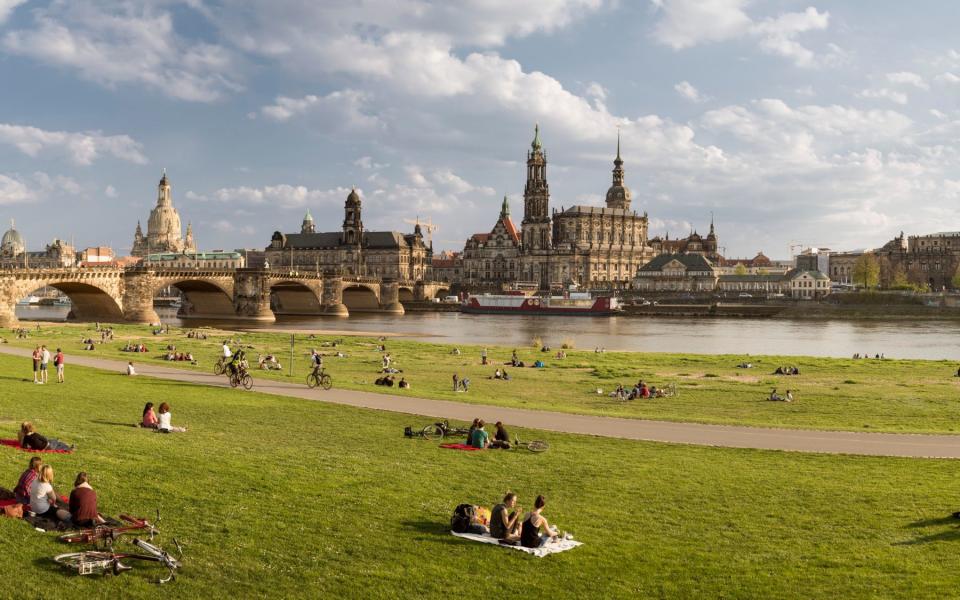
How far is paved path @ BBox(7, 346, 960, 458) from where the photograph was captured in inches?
754

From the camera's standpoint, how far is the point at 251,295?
10731 cm

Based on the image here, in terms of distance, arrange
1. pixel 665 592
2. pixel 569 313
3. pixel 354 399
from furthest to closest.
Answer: pixel 569 313 < pixel 354 399 < pixel 665 592

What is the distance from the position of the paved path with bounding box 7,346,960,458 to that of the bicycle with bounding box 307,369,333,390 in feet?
2.79

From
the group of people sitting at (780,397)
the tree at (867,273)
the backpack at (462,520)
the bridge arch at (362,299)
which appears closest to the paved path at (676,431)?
the backpack at (462,520)

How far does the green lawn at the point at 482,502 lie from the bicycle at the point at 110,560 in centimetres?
18

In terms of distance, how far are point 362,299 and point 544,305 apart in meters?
37.4

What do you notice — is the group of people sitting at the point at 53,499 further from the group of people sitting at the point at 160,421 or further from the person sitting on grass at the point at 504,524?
the group of people sitting at the point at 160,421

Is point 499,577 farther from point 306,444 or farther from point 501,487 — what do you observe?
point 306,444

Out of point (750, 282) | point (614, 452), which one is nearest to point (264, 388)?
point (614, 452)

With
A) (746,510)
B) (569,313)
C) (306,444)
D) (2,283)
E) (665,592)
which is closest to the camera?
(665,592)

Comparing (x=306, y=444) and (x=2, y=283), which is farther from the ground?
(x=2, y=283)

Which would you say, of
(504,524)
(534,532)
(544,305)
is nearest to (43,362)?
(504,524)

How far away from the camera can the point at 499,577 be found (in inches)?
392

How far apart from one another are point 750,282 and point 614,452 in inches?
6710
